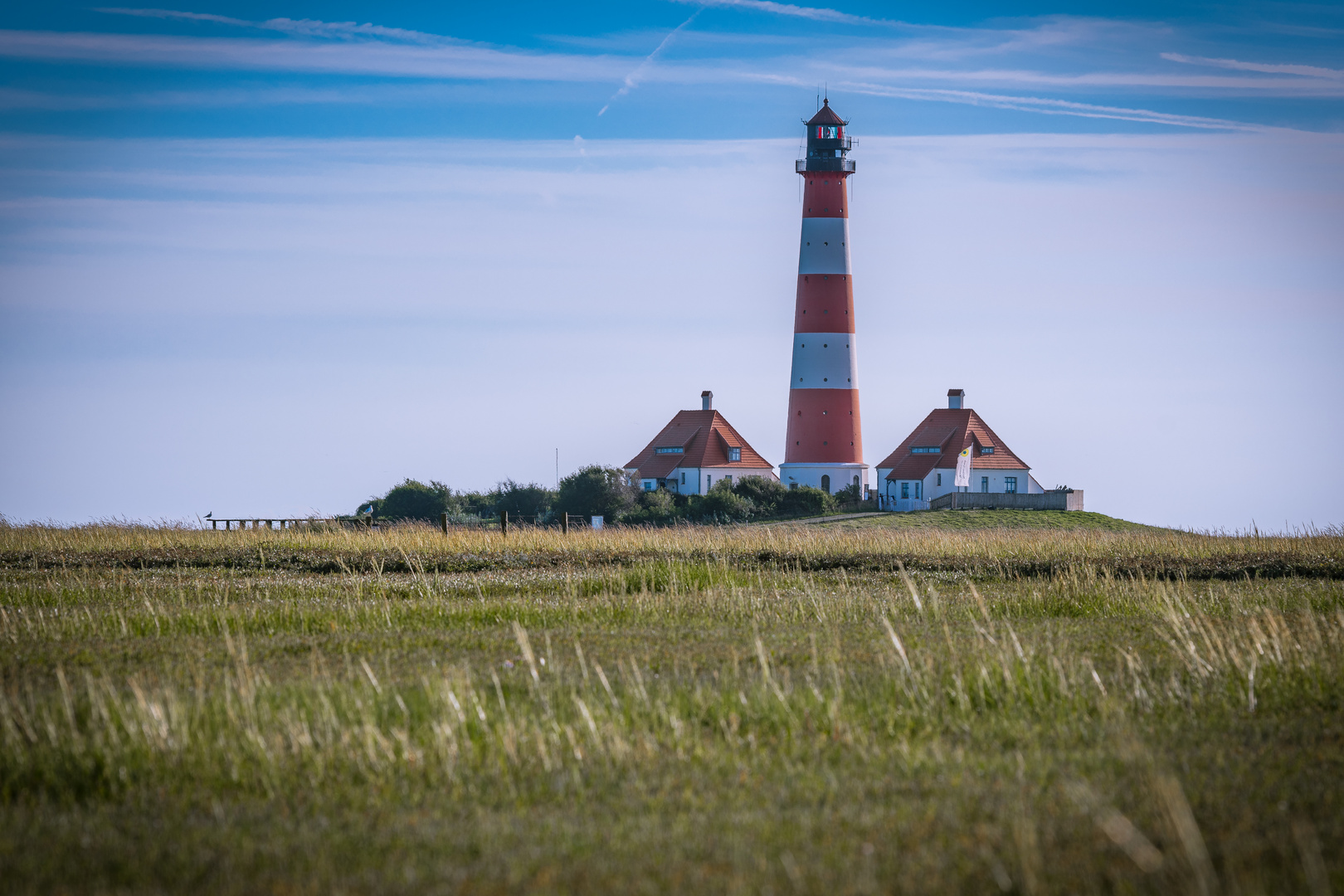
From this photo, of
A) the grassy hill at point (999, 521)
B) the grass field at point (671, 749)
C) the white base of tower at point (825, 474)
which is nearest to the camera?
the grass field at point (671, 749)

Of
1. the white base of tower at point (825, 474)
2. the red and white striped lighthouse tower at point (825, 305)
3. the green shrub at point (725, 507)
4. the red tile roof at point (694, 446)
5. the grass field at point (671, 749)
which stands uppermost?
the red and white striped lighthouse tower at point (825, 305)

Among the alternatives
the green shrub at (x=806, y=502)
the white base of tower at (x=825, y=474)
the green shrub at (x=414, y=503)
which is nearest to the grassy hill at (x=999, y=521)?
the green shrub at (x=806, y=502)

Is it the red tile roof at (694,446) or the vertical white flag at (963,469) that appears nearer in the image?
the vertical white flag at (963,469)

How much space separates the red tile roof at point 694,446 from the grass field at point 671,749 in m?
41.5

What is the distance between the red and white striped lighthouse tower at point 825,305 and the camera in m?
45.5

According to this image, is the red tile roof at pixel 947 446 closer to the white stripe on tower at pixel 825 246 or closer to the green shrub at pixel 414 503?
the white stripe on tower at pixel 825 246

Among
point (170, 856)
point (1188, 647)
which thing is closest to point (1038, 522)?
point (1188, 647)

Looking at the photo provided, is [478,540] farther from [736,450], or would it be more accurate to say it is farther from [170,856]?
[736,450]

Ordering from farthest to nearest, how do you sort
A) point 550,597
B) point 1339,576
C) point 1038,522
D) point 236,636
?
point 1038,522
point 1339,576
point 550,597
point 236,636

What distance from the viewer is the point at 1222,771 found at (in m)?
6.66

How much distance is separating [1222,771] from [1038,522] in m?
38.5

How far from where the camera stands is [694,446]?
57.1 meters

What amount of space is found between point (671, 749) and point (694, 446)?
4984 centimetres

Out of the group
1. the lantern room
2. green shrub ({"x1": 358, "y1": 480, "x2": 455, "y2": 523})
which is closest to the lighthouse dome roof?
the lantern room
